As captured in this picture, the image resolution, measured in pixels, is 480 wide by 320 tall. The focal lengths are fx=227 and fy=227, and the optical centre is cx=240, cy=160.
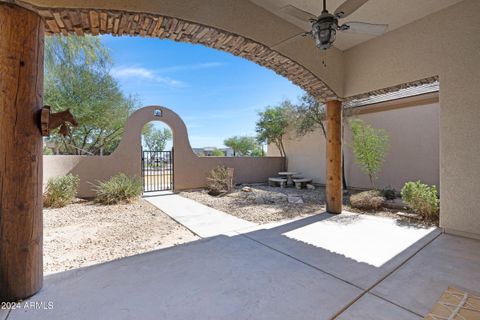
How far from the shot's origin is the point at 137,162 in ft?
25.8

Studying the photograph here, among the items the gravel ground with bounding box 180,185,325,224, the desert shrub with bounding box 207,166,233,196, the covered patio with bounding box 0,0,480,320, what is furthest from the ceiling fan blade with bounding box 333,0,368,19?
the desert shrub with bounding box 207,166,233,196

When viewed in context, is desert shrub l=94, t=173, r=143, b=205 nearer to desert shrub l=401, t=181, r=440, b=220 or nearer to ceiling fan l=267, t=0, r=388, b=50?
ceiling fan l=267, t=0, r=388, b=50

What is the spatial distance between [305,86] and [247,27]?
187cm

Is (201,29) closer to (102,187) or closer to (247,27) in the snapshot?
(247,27)

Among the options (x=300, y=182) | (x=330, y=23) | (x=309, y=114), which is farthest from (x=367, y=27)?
(x=300, y=182)

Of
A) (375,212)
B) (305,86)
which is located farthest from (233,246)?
(375,212)

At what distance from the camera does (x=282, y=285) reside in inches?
83.8

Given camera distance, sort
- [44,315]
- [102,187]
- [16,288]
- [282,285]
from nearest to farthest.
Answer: [44,315] < [16,288] < [282,285] < [102,187]

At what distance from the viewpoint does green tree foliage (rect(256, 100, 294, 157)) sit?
11.2 metres

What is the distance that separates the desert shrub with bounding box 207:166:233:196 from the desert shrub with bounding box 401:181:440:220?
17.2ft

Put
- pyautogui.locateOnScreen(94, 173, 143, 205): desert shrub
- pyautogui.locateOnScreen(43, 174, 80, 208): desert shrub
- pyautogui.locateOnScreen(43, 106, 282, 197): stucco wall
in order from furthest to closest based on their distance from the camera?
pyautogui.locateOnScreen(43, 106, 282, 197): stucco wall, pyautogui.locateOnScreen(94, 173, 143, 205): desert shrub, pyautogui.locateOnScreen(43, 174, 80, 208): desert shrub

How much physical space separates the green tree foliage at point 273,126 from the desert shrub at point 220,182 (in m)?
4.14

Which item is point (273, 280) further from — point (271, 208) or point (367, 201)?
point (367, 201)

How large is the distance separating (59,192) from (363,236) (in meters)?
6.94
